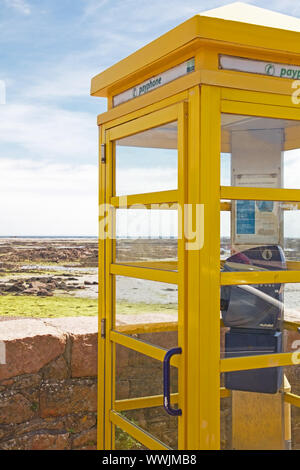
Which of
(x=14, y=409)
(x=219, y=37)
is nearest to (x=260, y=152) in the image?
(x=219, y=37)

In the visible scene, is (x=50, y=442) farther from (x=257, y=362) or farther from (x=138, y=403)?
(x=257, y=362)

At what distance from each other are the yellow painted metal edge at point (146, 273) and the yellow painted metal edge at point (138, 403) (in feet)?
1.90

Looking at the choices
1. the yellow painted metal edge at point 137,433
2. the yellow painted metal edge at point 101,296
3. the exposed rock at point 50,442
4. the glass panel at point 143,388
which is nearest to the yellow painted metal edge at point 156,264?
the yellow painted metal edge at point 101,296

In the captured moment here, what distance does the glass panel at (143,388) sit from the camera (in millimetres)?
2318

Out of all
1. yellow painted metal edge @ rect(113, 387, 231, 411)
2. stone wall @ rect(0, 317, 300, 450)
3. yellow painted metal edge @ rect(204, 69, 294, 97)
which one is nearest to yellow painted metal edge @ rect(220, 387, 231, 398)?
yellow painted metal edge @ rect(113, 387, 231, 411)

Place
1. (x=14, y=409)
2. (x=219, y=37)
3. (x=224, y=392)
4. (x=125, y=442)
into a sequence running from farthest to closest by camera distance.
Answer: (x=14, y=409)
(x=125, y=442)
(x=224, y=392)
(x=219, y=37)

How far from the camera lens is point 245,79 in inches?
80.9

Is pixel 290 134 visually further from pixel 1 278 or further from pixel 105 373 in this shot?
pixel 1 278

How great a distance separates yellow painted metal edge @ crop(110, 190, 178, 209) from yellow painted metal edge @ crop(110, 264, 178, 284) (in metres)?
0.30

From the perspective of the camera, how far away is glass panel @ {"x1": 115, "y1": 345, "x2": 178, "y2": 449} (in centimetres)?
232

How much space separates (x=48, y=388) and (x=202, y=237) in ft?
5.35

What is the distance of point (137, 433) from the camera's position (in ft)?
8.24

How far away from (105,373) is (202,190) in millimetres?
1228

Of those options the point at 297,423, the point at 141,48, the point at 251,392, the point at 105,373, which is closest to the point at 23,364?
the point at 105,373
